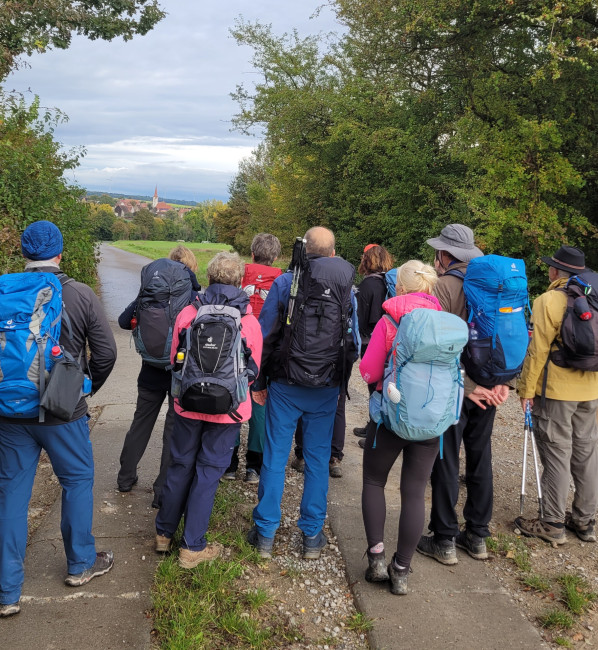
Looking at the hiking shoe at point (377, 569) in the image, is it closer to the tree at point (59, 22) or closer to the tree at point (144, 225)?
the tree at point (59, 22)

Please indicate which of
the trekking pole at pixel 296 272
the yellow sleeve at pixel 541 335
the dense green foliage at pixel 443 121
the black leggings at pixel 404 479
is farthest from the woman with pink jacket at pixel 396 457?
the dense green foliage at pixel 443 121

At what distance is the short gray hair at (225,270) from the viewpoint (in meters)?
3.62

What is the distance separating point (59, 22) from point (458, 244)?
33.3 ft

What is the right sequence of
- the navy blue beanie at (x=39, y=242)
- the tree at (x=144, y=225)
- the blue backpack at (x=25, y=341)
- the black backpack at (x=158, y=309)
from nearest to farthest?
the blue backpack at (x=25, y=341), the navy blue beanie at (x=39, y=242), the black backpack at (x=158, y=309), the tree at (x=144, y=225)

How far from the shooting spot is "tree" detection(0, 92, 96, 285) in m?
8.06

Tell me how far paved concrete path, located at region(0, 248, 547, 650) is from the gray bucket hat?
80.8 inches

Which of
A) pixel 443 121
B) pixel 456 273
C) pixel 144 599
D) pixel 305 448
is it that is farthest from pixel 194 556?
pixel 443 121

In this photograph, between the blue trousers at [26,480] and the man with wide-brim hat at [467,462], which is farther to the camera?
the man with wide-brim hat at [467,462]

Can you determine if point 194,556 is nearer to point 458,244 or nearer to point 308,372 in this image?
point 308,372

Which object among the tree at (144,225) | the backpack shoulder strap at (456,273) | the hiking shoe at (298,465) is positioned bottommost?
the hiking shoe at (298,465)

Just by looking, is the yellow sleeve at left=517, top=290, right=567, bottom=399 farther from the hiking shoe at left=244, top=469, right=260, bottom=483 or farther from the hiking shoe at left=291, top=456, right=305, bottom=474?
the hiking shoe at left=244, top=469, right=260, bottom=483

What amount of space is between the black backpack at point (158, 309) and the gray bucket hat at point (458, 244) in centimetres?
185

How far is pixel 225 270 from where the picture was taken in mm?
3623

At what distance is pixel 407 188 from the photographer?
545 inches
